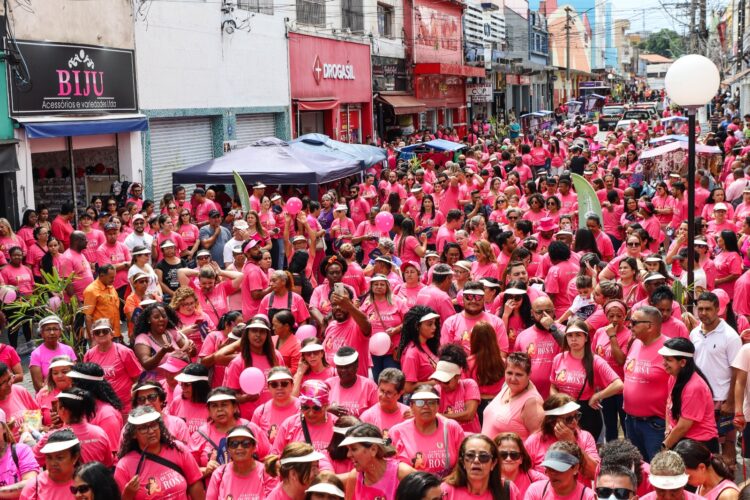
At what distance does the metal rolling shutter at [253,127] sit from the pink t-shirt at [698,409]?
19091 millimetres

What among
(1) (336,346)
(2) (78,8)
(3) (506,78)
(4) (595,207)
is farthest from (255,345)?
(3) (506,78)

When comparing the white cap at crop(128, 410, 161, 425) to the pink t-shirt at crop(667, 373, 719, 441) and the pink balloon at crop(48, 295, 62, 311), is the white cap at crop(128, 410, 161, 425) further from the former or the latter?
the pink balloon at crop(48, 295, 62, 311)

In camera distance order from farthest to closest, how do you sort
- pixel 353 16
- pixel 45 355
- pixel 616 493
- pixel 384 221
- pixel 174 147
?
pixel 353 16
pixel 174 147
pixel 384 221
pixel 45 355
pixel 616 493

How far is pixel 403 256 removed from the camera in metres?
11.9

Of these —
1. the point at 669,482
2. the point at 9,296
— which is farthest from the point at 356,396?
the point at 9,296

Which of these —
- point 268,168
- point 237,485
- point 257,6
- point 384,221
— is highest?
point 257,6

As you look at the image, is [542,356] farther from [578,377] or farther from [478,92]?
[478,92]

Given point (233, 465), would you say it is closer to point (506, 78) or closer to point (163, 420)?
point (163, 420)

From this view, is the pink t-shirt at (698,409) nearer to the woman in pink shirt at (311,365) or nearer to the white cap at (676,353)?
the white cap at (676,353)

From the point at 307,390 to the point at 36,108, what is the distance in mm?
11361

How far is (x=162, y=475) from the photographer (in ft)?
18.1

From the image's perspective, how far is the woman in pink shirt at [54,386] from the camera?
22.2 ft

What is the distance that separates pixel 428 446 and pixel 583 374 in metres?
1.77

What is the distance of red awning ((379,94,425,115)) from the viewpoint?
34719 mm
